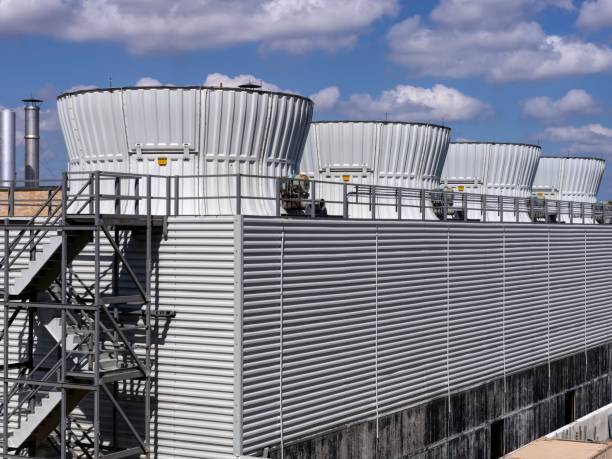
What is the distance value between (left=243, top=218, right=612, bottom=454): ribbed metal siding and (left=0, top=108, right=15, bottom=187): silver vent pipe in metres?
18.3

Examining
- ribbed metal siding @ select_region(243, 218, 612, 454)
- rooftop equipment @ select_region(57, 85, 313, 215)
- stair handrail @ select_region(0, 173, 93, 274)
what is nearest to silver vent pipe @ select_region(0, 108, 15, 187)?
rooftop equipment @ select_region(57, 85, 313, 215)

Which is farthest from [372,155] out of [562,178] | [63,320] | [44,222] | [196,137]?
[562,178]

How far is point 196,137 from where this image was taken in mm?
24750

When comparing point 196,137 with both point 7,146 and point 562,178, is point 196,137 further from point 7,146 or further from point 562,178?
point 562,178

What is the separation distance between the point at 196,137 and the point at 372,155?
1130cm

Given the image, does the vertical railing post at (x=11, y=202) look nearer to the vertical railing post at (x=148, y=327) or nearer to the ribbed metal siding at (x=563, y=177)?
the vertical railing post at (x=148, y=327)

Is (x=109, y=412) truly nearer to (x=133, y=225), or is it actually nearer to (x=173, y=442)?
(x=173, y=442)

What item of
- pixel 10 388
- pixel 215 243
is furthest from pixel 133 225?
pixel 10 388

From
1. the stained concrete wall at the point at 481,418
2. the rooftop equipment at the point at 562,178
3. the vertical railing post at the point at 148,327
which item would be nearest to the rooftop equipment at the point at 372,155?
the stained concrete wall at the point at 481,418

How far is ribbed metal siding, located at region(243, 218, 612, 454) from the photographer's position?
21156 millimetres

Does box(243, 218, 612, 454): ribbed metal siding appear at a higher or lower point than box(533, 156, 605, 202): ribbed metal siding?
lower

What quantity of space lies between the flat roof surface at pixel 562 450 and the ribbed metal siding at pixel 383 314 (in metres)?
2.62

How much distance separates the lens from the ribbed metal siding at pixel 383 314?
833 inches

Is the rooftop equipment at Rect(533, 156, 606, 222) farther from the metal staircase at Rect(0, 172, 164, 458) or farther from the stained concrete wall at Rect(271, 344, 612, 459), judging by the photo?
the metal staircase at Rect(0, 172, 164, 458)
